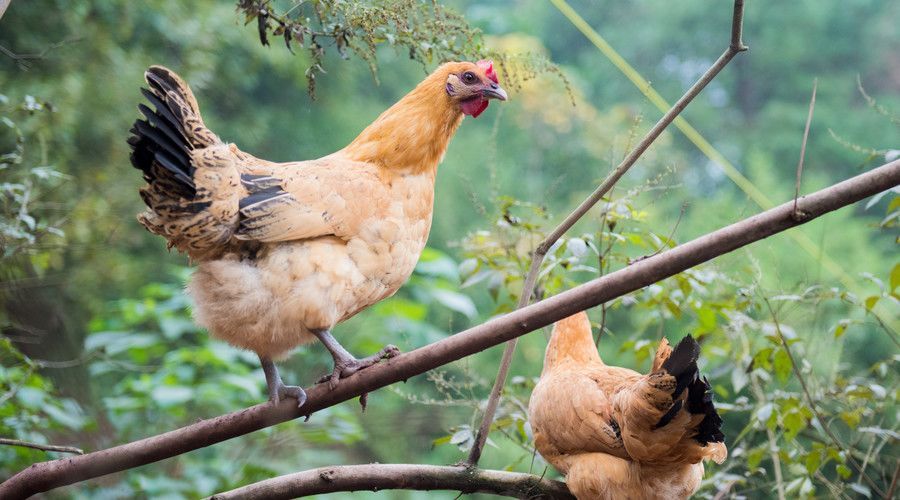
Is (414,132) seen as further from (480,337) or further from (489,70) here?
(480,337)

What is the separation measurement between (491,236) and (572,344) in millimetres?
401

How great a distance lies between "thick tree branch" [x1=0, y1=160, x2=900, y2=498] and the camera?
4.37ft

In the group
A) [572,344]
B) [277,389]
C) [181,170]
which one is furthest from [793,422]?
[181,170]

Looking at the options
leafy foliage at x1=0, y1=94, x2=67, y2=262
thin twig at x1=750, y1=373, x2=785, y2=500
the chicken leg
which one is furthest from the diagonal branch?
leafy foliage at x1=0, y1=94, x2=67, y2=262

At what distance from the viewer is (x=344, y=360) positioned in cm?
184

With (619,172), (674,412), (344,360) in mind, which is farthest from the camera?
(674,412)

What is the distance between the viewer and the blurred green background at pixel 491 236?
7.98 feet

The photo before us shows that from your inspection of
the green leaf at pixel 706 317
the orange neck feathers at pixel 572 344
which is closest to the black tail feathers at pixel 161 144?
the orange neck feathers at pixel 572 344

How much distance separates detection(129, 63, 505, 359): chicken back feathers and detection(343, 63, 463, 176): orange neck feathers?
61 mm

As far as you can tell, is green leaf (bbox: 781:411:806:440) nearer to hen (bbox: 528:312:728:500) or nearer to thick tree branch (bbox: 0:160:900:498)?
hen (bbox: 528:312:728:500)

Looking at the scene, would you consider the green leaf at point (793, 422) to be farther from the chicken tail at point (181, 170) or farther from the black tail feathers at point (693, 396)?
the chicken tail at point (181, 170)

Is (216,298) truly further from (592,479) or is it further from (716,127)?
(716,127)

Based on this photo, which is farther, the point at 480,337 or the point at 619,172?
the point at 619,172

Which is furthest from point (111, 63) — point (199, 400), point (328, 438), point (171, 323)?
point (328, 438)
